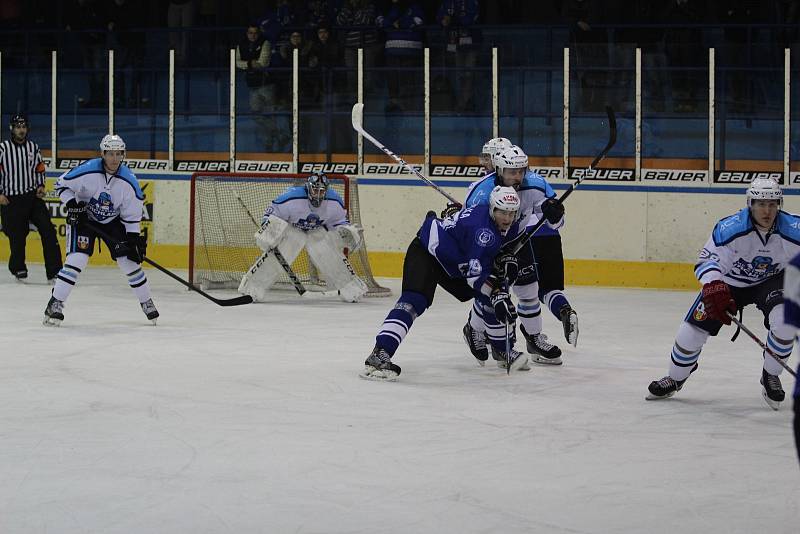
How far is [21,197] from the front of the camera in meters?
9.34

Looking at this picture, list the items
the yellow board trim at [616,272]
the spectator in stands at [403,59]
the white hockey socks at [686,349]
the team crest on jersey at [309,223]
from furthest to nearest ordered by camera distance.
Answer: the spectator in stands at [403,59] < the yellow board trim at [616,272] < the team crest on jersey at [309,223] < the white hockey socks at [686,349]

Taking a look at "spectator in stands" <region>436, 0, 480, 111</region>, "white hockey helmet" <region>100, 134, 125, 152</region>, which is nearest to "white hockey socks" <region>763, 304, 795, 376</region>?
"white hockey helmet" <region>100, 134, 125, 152</region>

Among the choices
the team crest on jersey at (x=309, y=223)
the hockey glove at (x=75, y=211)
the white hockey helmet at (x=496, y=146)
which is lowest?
the team crest on jersey at (x=309, y=223)

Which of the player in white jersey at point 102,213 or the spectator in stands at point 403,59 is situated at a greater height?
the spectator in stands at point 403,59

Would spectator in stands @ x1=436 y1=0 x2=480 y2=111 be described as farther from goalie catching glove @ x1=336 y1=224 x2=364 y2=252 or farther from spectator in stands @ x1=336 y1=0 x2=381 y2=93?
goalie catching glove @ x1=336 y1=224 x2=364 y2=252

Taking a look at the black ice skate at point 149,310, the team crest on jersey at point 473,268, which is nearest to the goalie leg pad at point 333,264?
the black ice skate at point 149,310

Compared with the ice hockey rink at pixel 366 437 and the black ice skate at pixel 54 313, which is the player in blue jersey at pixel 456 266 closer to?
the ice hockey rink at pixel 366 437

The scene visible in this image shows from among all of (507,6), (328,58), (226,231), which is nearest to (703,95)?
(507,6)

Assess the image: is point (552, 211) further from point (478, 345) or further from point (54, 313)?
point (54, 313)

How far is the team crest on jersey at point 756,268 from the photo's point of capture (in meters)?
4.77

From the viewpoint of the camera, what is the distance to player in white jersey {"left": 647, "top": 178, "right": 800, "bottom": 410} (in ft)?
15.3

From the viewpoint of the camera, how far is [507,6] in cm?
1058

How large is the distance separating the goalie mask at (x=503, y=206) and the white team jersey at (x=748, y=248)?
830mm

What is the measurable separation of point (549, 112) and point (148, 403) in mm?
5319
